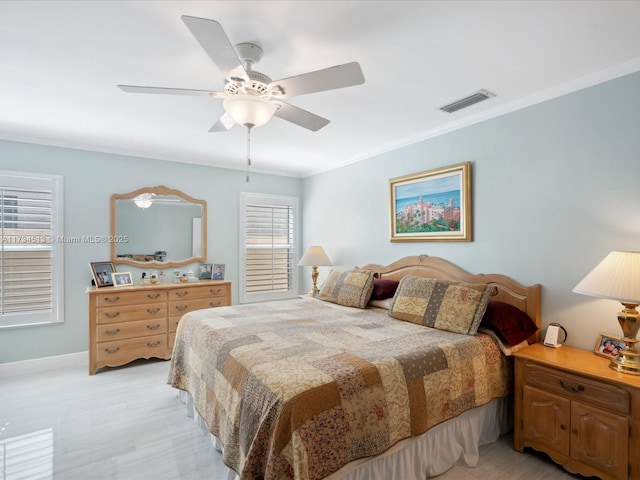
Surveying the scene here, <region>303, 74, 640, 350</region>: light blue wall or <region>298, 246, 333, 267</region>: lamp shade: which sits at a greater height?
<region>303, 74, 640, 350</region>: light blue wall

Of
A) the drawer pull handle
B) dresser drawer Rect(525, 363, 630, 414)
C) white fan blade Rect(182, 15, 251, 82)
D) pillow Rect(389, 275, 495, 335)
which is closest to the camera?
white fan blade Rect(182, 15, 251, 82)

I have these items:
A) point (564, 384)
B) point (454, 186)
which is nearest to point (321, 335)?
point (564, 384)

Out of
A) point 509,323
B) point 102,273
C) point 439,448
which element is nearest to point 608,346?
point 509,323

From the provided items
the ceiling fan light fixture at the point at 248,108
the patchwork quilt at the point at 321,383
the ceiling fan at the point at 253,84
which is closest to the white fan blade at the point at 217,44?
the ceiling fan at the point at 253,84

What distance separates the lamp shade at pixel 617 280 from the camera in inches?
71.7

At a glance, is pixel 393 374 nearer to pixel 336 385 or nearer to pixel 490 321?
pixel 336 385

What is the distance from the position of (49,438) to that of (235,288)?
267 cm

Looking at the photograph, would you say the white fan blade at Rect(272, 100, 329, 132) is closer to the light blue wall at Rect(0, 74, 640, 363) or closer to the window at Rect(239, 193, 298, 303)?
the light blue wall at Rect(0, 74, 640, 363)

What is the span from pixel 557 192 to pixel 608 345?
3.62 feet

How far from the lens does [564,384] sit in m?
2.05

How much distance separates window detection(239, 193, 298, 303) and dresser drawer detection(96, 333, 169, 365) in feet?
4.28

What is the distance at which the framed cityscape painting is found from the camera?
3109mm

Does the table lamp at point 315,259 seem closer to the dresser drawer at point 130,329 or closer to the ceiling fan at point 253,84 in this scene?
the dresser drawer at point 130,329

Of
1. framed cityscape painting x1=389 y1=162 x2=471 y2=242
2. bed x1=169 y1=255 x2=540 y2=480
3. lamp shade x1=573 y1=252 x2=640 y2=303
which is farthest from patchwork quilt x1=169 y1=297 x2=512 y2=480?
framed cityscape painting x1=389 y1=162 x2=471 y2=242
